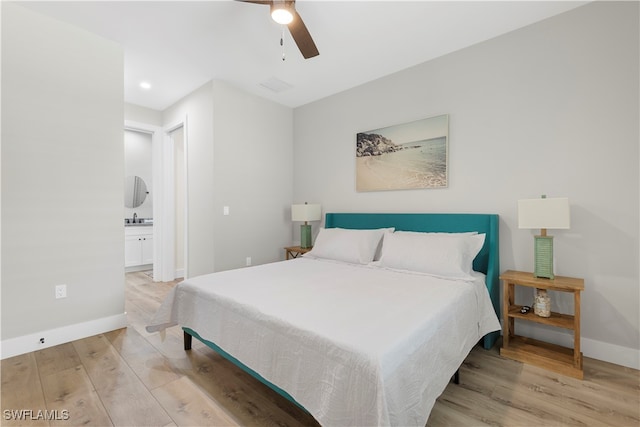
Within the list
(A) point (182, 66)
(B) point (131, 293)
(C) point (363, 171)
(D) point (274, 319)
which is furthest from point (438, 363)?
(B) point (131, 293)

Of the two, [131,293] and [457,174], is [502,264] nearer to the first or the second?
[457,174]

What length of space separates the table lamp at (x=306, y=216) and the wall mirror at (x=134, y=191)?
3.73 metres

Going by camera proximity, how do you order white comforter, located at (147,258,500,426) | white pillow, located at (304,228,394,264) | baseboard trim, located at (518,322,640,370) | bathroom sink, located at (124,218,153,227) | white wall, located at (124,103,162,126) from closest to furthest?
white comforter, located at (147,258,500,426), baseboard trim, located at (518,322,640,370), white pillow, located at (304,228,394,264), white wall, located at (124,103,162,126), bathroom sink, located at (124,218,153,227)

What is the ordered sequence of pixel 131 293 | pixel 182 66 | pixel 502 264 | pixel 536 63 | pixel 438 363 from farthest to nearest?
pixel 131 293 → pixel 182 66 → pixel 502 264 → pixel 536 63 → pixel 438 363

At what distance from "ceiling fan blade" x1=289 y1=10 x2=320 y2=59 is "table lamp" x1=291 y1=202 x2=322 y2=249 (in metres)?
1.95

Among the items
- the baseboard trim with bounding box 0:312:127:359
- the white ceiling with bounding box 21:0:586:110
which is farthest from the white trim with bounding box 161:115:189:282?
the baseboard trim with bounding box 0:312:127:359

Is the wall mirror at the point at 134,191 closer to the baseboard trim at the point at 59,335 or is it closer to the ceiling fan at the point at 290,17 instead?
the baseboard trim at the point at 59,335

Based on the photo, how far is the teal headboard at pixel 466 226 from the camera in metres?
2.46

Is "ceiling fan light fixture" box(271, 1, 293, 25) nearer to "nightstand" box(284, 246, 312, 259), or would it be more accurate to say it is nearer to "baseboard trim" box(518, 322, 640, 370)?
"nightstand" box(284, 246, 312, 259)

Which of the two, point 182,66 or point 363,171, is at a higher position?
point 182,66

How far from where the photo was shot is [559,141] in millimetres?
2303

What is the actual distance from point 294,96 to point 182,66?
1412mm

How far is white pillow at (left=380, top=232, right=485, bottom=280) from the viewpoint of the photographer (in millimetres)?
2240

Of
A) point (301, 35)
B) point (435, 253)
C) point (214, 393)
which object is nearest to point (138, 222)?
point (214, 393)
